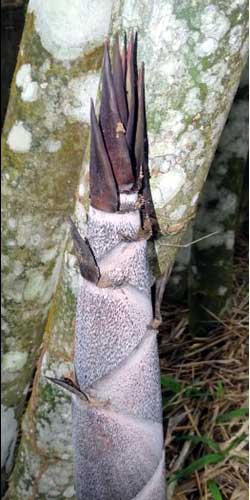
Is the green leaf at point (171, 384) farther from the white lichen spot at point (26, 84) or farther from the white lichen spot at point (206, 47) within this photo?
the white lichen spot at point (206, 47)

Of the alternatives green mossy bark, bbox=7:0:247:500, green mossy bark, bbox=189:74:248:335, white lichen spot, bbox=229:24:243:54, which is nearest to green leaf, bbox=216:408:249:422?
green mossy bark, bbox=189:74:248:335

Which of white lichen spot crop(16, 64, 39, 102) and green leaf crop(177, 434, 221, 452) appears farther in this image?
green leaf crop(177, 434, 221, 452)

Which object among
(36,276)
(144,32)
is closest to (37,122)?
(36,276)

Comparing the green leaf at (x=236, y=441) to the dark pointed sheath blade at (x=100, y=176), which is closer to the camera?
the dark pointed sheath blade at (x=100, y=176)

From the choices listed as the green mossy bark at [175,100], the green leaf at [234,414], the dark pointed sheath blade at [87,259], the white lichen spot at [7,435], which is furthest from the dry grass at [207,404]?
the dark pointed sheath blade at [87,259]

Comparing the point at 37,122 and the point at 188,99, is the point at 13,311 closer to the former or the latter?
the point at 37,122

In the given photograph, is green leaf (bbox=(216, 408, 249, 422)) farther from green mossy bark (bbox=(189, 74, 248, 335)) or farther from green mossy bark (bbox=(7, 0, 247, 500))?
green mossy bark (bbox=(7, 0, 247, 500))
